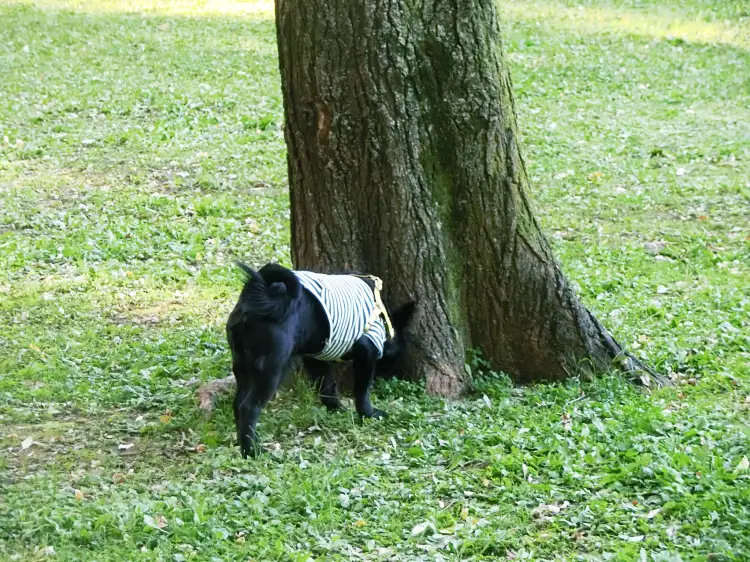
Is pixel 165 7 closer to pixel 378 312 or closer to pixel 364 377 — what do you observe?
pixel 378 312

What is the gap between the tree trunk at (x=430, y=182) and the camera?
5.73 metres

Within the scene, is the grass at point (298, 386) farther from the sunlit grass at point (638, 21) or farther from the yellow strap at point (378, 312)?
the sunlit grass at point (638, 21)

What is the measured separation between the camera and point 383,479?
16.0ft

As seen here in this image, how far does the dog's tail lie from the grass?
780 mm

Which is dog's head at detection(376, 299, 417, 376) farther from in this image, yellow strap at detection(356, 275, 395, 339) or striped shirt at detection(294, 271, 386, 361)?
striped shirt at detection(294, 271, 386, 361)

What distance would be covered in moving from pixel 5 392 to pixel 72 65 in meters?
9.99

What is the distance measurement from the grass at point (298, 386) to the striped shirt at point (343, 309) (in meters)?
0.45

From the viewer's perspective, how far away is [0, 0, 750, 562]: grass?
171 inches

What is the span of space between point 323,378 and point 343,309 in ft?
2.21

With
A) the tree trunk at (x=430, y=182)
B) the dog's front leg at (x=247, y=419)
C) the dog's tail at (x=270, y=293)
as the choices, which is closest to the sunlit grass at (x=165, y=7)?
the tree trunk at (x=430, y=182)

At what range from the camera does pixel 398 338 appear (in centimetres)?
606

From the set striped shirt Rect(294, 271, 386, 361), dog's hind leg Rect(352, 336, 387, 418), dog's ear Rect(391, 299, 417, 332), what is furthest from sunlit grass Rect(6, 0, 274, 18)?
dog's hind leg Rect(352, 336, 387, 418)

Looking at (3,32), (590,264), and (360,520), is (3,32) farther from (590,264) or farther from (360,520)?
(360,520)

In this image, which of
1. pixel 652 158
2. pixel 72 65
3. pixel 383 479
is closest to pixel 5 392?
pixel 383 479
